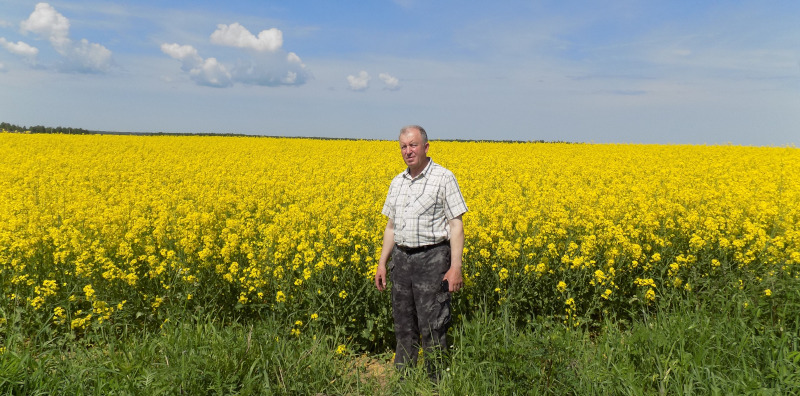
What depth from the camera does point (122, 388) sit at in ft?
10.5

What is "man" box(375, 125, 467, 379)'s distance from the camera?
3.56m

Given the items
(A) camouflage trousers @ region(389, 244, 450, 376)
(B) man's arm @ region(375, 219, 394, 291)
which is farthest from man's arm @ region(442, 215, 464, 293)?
(B) man's arm @ region(375, 219, 394, 291)

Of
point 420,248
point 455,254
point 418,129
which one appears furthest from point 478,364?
point 418,129

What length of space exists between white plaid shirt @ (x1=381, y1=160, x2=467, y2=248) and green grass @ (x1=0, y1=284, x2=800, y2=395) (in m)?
1.09

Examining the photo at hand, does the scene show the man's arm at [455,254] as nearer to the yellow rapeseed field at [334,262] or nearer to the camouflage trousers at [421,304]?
the camouflage trousers at [421,304]

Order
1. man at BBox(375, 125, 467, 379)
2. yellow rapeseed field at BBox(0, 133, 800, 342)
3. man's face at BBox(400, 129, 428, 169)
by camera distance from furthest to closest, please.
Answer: yellow rapeseed field at BBox(0, 133, 800, 342)
man at BBox(375, 125, 467, 379)
man's face at BBox(400, 129, 428, 169)

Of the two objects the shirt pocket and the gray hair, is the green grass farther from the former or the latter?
the gray hair

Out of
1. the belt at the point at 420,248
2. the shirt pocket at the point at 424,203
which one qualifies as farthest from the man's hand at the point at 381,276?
the shirt pocket at the point at 424,203

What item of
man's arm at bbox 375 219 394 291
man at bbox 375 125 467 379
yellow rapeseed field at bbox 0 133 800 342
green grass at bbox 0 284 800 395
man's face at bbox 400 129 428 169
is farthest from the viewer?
yellow rapeseed field at bbox 0 133 800 342

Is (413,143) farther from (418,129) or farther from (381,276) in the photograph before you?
(381,276)

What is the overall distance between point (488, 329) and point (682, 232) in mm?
3971

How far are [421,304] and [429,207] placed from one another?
0.84 m

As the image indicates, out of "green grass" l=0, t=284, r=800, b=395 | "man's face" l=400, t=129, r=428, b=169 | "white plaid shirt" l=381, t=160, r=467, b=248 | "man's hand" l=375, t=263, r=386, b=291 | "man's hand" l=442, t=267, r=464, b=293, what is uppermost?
"man's face" l=400, t=129, r=428, b=169

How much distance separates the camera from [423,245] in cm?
363
